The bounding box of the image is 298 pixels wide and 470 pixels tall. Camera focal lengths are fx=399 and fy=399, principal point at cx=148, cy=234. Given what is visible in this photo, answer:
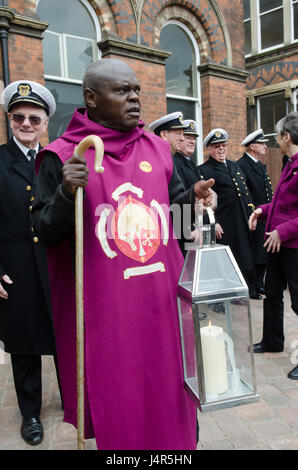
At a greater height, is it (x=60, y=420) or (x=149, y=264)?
(x=149, y=264)

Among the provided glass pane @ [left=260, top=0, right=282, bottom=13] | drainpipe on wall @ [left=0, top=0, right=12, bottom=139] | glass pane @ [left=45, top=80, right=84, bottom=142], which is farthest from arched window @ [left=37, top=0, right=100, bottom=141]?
glass pane @ [left=260, top=0, right=282, bottom=13]

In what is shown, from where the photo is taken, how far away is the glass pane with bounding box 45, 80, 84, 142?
6688mm

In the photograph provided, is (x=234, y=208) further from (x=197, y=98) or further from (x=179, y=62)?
(x=179, y=62)

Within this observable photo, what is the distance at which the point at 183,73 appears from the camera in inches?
342

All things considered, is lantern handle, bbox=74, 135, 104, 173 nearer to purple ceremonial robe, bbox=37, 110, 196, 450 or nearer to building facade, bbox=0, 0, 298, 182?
purple ceremonial robe, bbox=37, 110, 196, 450

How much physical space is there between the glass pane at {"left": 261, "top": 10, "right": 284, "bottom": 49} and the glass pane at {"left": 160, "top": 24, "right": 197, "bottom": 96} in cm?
647

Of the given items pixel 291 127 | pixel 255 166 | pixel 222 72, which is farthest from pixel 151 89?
pixel 291 127

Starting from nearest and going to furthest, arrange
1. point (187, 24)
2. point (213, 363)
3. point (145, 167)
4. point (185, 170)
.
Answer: point (213, 363) < point (145, 167) < point (185, 170) < point (187, 24)

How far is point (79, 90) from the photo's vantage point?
6980mm

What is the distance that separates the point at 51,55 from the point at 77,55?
1.64 ft

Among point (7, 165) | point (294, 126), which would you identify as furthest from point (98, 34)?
point (7, 165)

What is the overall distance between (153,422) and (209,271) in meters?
0.69
